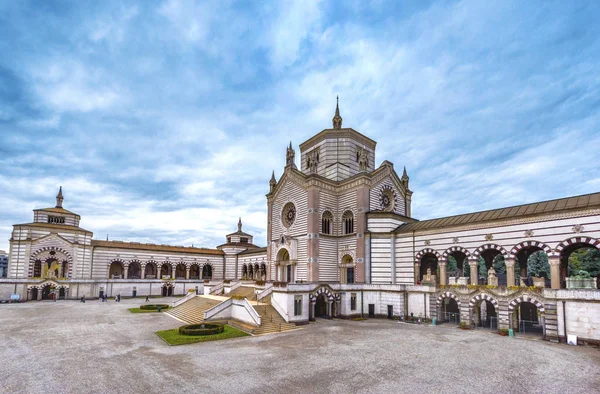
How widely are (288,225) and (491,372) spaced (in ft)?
102

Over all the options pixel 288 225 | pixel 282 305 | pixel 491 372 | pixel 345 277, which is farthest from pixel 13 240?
pixel 491 372

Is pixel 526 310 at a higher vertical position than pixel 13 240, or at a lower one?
lower

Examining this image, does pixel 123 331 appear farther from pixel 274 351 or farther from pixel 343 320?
pixel 343 320

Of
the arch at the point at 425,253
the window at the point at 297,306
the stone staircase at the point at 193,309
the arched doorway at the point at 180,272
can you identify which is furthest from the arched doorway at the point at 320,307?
the arched doorway at the point at 180,272

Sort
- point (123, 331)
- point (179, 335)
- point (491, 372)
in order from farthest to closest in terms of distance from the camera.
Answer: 1. point (123, 331)
2. point (179, 335)
3. point (491, 372)

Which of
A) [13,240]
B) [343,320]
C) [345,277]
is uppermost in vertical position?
[13,240]

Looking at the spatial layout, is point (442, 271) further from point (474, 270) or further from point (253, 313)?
point (253, 313)

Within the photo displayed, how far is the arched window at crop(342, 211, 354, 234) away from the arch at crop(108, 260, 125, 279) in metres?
40.0

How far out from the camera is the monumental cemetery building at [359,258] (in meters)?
27.4

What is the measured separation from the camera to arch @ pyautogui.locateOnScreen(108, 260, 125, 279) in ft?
201

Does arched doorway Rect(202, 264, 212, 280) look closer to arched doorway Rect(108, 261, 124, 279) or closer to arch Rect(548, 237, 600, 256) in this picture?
arched doorway Rect(108, 261, 124, 279)

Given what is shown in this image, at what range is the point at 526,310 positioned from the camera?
3588cm

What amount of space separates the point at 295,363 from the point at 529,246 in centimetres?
2230

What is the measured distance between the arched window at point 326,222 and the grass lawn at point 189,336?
17.8 m
